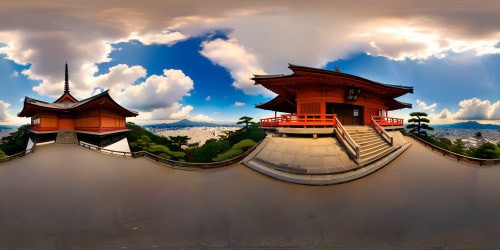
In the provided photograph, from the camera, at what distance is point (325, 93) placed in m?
8.49

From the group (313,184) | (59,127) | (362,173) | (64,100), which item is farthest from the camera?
(64,100)

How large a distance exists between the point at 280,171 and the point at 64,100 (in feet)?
58.7

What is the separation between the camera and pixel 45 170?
616 centimetres

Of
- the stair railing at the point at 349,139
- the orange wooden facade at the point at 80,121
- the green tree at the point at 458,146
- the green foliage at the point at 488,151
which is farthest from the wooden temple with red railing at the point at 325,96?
the green tree at the point at 458,146

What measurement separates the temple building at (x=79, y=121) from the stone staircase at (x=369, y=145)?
457 inches

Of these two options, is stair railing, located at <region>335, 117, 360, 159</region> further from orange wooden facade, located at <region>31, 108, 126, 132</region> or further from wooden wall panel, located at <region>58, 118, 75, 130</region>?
wooden wall panel, located at <region>58, 118, 75, 130</region>

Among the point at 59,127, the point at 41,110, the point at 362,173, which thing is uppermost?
the point at 41,110

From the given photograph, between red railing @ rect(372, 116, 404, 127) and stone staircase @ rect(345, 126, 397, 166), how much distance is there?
1793mm

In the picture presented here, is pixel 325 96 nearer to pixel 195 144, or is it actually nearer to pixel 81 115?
pixel 81 115

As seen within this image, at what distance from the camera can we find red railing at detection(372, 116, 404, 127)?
11.2 metres

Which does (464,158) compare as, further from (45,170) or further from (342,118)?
(45,170)

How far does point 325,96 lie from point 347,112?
2247mm

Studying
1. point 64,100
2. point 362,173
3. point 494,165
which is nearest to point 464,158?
point 494,165

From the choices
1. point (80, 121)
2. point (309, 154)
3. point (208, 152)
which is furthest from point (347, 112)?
point (80, 121)
